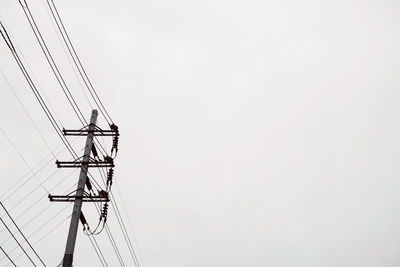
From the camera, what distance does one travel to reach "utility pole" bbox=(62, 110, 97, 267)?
1415 cm

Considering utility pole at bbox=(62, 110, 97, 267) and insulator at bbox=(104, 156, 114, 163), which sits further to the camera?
insulator at bbox=(104, 156, 114, 163)

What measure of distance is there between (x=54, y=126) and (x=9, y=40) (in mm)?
4575

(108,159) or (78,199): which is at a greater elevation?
(108,159)

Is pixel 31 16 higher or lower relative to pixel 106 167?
lower

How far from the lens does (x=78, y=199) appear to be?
51.1ft

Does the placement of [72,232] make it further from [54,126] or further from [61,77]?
A: [61,77]

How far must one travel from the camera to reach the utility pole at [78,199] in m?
14.1

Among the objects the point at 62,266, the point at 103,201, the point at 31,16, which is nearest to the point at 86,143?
the point at 103,201

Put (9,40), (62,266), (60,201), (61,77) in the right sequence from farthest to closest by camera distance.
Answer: (60,201), (62,266), (61,77), (9,40)

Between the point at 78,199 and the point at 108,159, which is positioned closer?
the point at 78,199

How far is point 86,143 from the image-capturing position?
16.7m

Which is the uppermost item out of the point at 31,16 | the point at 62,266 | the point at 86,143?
the point at 86,143

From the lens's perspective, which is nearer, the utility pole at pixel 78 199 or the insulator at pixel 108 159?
the utility pole at pixel 78 199

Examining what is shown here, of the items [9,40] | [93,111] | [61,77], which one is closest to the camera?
[9,40]
